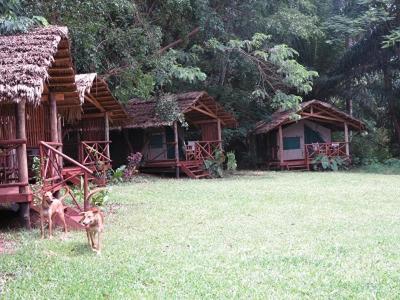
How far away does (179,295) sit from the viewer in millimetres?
4469

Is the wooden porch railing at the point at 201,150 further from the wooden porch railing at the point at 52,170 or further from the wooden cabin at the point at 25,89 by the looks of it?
the wooden porch railing at the point at 52,170

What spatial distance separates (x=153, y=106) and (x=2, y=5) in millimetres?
10228

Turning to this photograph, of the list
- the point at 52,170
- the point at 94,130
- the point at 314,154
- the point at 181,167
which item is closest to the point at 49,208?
the point at 52,170

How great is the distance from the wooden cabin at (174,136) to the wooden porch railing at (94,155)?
279cm

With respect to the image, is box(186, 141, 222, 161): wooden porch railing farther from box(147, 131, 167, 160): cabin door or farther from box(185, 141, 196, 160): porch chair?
box(147, 131, 167, 160): cabin door

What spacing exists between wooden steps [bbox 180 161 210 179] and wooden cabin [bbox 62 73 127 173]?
2.96 m

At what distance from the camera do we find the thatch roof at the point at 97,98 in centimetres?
1238

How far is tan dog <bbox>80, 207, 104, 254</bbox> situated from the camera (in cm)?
595

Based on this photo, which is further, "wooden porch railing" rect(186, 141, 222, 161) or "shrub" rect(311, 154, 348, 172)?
"shrub" rect(311, 154, 348, 172)

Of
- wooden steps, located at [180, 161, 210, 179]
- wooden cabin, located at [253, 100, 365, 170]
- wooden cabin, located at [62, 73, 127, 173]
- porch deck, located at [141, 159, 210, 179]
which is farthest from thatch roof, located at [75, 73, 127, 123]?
wooden cabin, located at [253, 100, 365, 170]

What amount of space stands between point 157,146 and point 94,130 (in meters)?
4.55

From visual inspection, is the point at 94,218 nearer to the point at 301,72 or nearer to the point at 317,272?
the point at 317,272

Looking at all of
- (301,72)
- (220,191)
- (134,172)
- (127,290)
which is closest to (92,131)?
(134,172)

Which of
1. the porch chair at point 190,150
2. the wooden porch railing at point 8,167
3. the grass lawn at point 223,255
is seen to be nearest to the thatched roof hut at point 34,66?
the wooden porch railing at point 8,167
